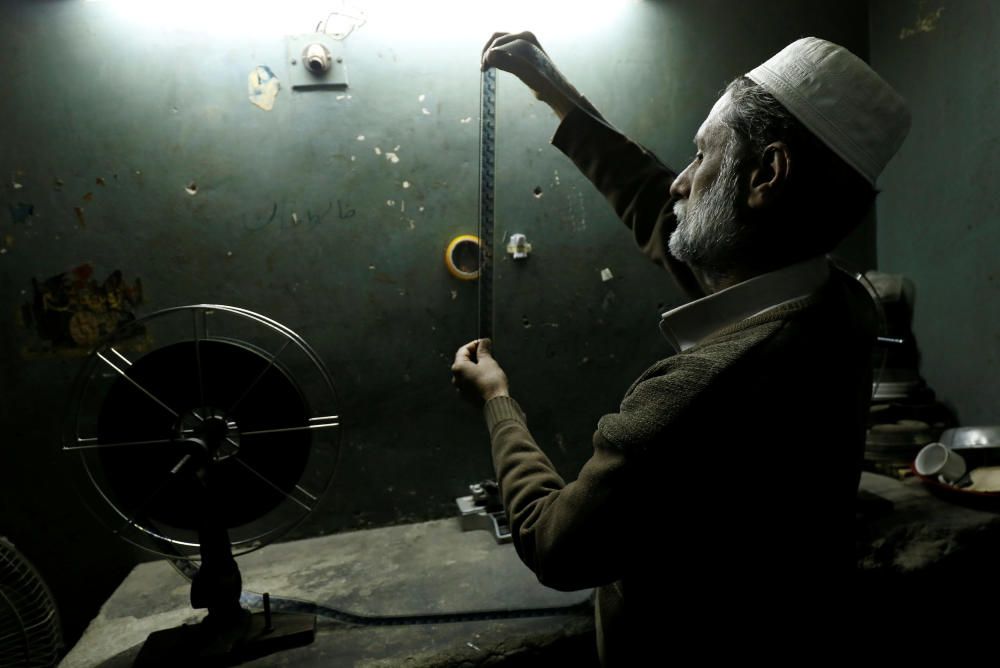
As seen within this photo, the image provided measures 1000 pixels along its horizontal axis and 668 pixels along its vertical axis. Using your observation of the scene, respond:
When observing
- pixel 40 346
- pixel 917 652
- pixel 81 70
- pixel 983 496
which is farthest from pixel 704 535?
pixel 81 70

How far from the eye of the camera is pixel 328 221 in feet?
7.02

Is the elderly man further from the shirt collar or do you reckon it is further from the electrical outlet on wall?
the electrical outlet on wall

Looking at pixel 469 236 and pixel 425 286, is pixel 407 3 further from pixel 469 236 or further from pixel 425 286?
pixel 425 286

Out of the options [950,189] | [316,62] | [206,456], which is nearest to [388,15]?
[316,62]

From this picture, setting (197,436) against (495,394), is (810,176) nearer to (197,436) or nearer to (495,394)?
(495,394)

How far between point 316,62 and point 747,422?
1876 millimetres

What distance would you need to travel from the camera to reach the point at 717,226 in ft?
3.44

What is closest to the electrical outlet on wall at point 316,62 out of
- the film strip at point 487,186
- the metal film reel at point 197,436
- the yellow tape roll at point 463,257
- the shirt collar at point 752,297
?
the yellow tape roll at point 463,257

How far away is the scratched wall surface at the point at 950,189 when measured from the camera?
88.7 inches

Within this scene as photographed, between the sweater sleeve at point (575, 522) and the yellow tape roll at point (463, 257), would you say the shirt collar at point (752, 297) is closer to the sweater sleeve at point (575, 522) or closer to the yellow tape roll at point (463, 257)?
the sweater sleeve at point (575, 522)

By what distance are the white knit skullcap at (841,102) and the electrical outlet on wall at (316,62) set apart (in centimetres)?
154

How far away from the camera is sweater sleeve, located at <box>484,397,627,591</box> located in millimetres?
868

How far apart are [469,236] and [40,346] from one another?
1499mm

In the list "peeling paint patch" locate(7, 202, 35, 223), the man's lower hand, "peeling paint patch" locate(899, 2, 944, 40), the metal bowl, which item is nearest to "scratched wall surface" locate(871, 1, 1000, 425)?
"peeling paint patch" locate(899, 2, 944, 40)
